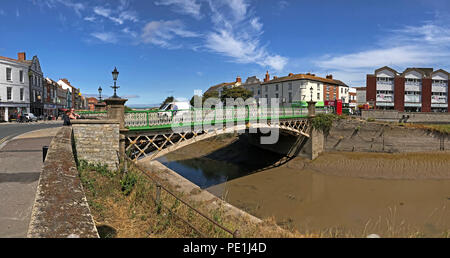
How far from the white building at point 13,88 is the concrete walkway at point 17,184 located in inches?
1027

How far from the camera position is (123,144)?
32.5 ft

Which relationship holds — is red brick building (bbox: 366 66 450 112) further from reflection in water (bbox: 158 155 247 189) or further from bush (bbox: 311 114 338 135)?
reflection in water (bbox: 158 155 247 189)

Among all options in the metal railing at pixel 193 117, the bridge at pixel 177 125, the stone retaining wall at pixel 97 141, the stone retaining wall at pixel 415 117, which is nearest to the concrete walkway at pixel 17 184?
the stone retaining wall at pixel 97 141

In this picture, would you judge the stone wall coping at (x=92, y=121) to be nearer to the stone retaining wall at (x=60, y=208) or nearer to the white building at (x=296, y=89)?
the stone retaining wall at (x=60, y=208)

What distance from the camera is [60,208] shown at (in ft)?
10.2

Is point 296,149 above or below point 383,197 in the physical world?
above

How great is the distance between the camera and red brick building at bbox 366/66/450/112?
42.5m

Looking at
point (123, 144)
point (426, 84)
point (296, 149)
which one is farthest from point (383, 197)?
point (426, 84)

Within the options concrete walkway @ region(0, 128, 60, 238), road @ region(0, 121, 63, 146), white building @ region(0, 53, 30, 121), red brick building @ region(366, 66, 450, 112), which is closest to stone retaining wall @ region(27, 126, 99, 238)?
concrete walkway @ region(0, 128, 60, 238)

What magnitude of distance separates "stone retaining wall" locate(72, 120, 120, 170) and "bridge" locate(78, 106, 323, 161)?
570 millimetres
